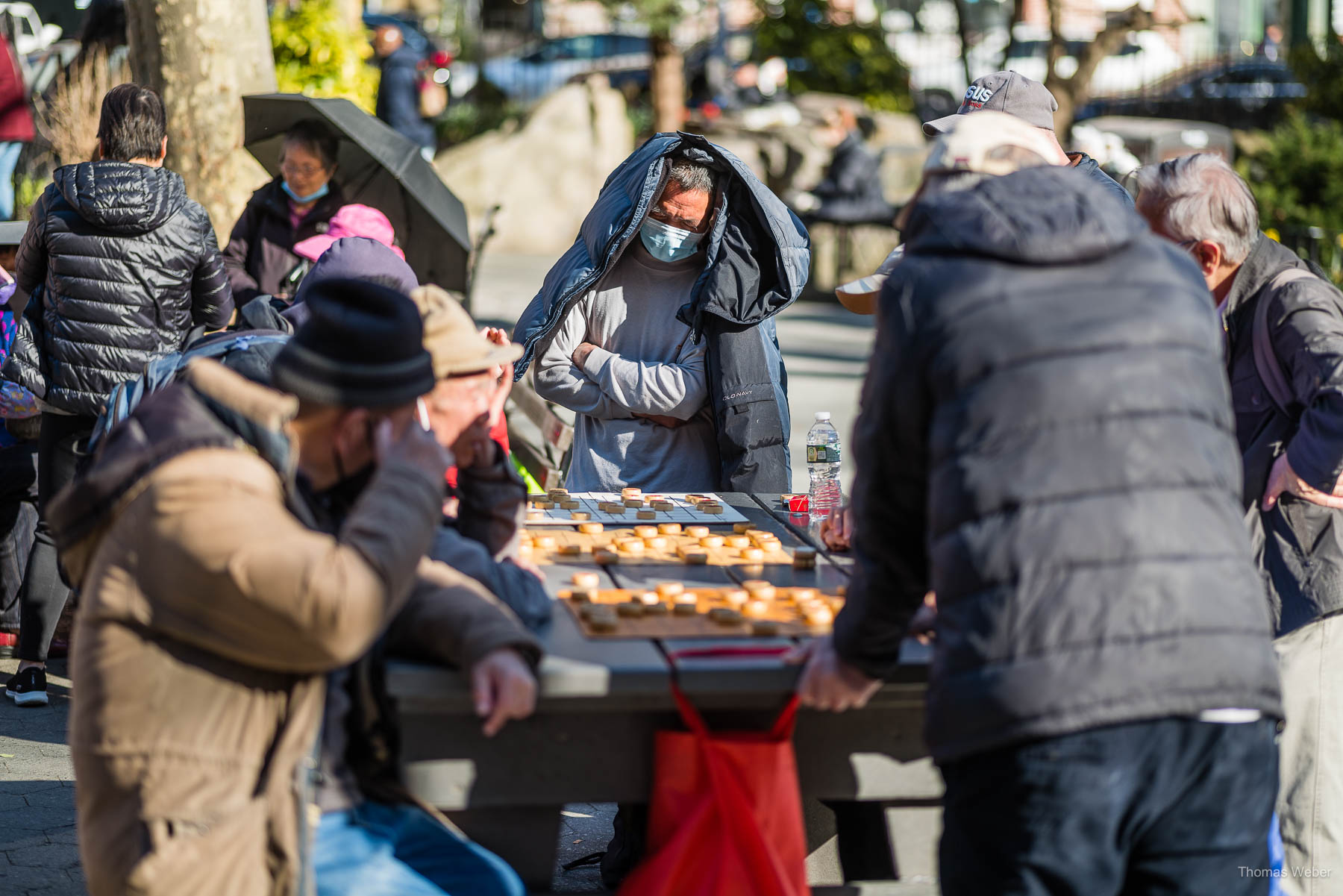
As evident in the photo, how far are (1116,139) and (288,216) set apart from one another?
14990 mm

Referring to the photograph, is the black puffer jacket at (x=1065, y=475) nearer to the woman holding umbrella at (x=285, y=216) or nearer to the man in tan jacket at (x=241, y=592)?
the man in tan jacket at (x=241, y=592)

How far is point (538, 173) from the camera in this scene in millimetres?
18469

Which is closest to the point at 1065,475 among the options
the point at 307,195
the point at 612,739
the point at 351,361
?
the point at 612,739

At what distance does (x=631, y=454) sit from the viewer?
4.80 m

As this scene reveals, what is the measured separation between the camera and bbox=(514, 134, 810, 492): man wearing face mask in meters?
4.68

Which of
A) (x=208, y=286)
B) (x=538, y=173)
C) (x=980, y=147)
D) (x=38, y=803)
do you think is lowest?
(x=38, y=803)

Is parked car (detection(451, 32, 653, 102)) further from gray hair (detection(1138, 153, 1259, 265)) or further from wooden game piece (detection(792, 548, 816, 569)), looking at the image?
wooden game piece (detection(792, 548, 816, 569))

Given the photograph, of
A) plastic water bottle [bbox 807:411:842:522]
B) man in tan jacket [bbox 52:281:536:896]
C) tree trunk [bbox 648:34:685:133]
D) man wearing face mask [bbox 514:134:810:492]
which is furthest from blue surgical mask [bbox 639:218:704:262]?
tree trunk [bbox 648:34:685:133]

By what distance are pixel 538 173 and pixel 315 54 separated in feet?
24.4

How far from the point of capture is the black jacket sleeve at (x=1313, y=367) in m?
3.28

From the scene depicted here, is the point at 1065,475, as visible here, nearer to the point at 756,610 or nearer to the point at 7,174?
the point at 756,610

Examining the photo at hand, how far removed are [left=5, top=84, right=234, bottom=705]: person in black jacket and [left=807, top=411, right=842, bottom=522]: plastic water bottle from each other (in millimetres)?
2449

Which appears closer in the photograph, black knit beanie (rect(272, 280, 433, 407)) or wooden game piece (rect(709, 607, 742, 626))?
black knit beanie (rect(272, 280, 433, 407))

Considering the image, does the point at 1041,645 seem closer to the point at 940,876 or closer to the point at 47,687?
the point at 940,876
